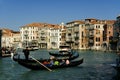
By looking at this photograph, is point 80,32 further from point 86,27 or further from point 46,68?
point 46,68

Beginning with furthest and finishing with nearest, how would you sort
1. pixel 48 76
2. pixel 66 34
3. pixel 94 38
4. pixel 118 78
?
pixel 66 34, pixel 94 38, pixel 48 76, pixel 118 78

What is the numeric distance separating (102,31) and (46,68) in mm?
40387

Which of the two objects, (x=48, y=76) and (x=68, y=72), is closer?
(x=48, y=76)

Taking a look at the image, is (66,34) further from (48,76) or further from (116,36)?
(48,76)

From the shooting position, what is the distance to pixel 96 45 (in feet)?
192

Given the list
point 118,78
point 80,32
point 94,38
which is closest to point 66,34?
point 80,32

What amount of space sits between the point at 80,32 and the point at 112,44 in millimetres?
11565

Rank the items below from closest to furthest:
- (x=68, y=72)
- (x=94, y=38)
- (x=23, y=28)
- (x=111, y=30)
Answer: (x=68, y=72), (x=111, y=30), (x=94, y=38), (x=23, y=28)

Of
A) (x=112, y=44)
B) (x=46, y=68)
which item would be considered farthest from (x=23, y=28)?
(x=46, y=68)

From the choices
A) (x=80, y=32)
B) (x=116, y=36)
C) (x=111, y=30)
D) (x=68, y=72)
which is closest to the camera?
(x=68, y=72)

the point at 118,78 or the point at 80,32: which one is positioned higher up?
the point at 80,32

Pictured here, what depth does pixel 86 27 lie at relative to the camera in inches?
2435

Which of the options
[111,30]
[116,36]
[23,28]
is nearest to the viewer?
[116,36]

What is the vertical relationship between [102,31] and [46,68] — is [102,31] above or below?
above
